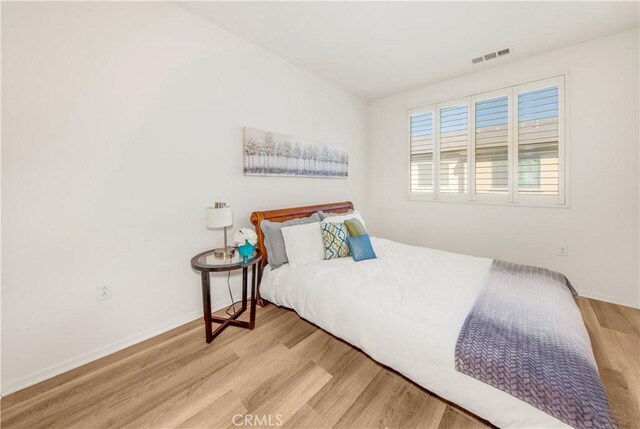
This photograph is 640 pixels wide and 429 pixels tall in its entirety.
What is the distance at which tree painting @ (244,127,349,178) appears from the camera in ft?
8.86

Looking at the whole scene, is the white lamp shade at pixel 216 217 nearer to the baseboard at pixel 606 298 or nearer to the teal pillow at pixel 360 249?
the teal pillow at pixel 360 249

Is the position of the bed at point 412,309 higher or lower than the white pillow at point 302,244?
lower

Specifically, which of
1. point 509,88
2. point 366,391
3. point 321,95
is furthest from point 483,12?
point 366,391

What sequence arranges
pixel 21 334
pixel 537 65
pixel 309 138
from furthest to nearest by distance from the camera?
pixel 309 138 → pixel 537 65 → pixel 21 334

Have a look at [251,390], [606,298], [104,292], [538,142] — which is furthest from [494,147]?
[104,292]

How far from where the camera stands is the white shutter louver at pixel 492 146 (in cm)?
319

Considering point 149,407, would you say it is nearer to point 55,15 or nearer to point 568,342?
point 568,342

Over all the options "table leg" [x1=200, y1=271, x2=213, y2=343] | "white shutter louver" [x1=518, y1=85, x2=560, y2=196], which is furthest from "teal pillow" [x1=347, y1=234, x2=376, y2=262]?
"white shutter louver" [x1=518, y1=85, x2=560, y2=196]

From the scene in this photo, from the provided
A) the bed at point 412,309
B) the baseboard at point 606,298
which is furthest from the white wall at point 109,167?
the baseboard at point 606,298

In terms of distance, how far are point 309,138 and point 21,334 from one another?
2993 mm

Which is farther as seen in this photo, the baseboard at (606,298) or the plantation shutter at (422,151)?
the plantation shutter at (422,151)

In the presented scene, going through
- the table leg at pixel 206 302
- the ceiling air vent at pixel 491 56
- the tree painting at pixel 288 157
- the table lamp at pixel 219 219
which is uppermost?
the ceiling air vent at pixel 491 56

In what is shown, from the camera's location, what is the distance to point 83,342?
1.80m

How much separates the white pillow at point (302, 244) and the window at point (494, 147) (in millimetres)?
2134
